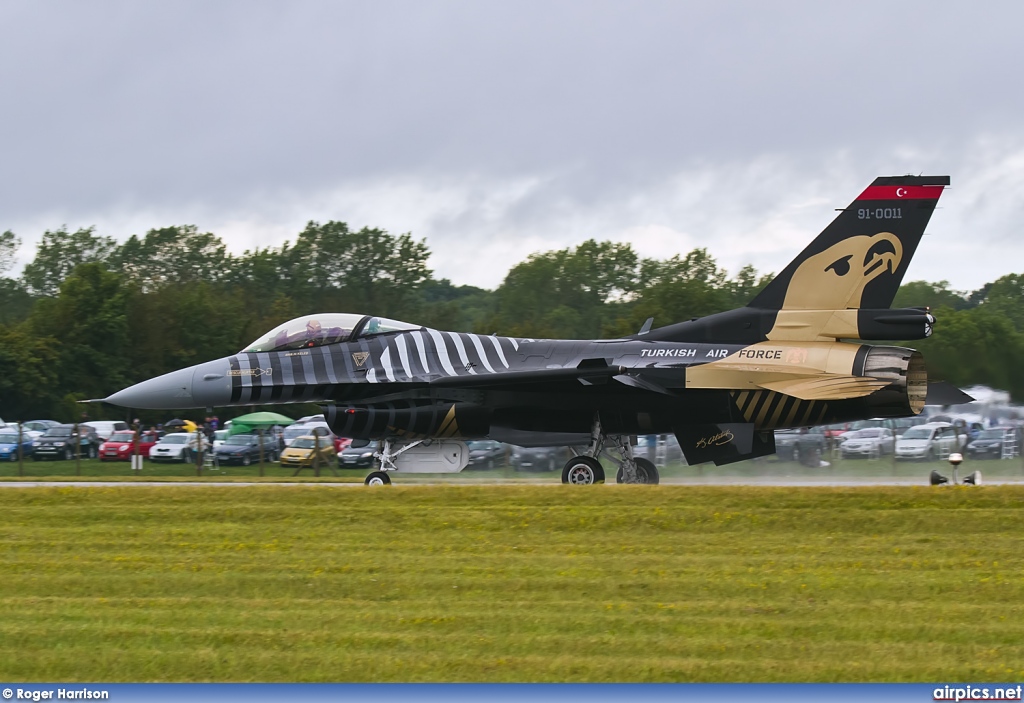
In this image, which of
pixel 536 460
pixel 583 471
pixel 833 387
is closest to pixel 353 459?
pixel 536 460

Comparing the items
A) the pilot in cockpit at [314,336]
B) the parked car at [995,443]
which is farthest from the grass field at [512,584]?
the parked car at [995,443]

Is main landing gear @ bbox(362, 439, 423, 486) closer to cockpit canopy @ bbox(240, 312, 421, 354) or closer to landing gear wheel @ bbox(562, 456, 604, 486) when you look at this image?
cockpit canopy @ bbox(240, 312, 421, 354)

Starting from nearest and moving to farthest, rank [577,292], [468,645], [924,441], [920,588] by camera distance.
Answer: [468,645]
[920,588]
[924,441]
[577,292]

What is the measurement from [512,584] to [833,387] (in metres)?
8.71

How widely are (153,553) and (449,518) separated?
11.3 feet

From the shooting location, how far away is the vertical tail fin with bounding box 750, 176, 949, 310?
1862 cm

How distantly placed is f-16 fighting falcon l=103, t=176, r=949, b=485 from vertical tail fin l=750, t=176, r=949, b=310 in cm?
2

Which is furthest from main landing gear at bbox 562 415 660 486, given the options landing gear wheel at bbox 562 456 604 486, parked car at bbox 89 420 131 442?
parked car at bbox 89 420 131 442

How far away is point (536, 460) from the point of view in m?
28.4

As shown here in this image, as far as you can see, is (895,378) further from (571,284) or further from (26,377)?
(571,284)

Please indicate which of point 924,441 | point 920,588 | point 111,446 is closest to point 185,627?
point 920,588

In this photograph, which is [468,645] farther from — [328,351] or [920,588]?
[328,351]

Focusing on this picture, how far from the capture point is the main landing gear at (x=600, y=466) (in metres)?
19.3

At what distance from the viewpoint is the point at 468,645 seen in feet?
29.4
